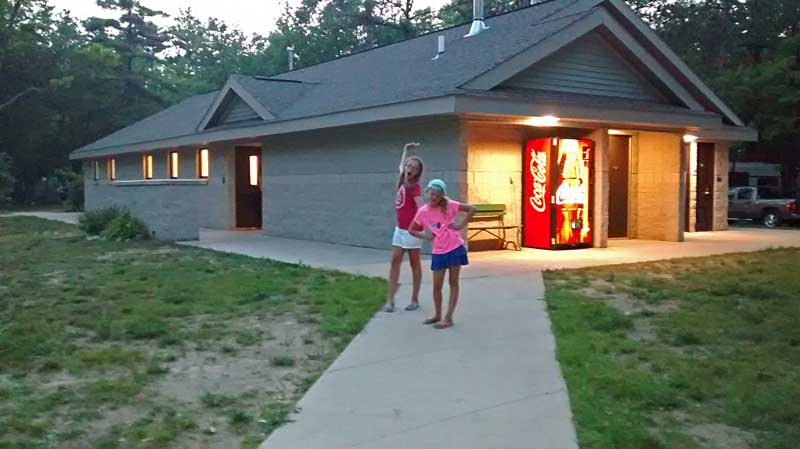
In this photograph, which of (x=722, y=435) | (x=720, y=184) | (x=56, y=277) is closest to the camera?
(x=722, y=435)

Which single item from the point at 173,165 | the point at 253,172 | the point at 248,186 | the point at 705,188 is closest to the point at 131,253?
the point at 248,186

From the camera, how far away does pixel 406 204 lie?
8.36 meters

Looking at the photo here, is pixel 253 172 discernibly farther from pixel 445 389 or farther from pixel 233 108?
pixel 445 389

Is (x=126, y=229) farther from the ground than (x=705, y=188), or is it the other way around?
(x=705, y=188)

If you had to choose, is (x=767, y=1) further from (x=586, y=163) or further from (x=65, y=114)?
(x=65, y=114)

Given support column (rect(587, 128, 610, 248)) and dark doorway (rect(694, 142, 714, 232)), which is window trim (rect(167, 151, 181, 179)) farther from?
dark doorway (rect(694, 142, 714, 232))

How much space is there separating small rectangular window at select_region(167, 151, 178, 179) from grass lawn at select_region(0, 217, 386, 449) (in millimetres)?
12792

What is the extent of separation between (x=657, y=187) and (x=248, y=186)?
11.3 meters

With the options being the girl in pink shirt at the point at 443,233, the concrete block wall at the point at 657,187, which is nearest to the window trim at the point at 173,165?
the concrete block wall at the point at 657,187

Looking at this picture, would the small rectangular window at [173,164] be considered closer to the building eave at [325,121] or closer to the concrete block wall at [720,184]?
the building eave at [325,121]

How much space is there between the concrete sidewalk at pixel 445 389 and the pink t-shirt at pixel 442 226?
2.74 ft

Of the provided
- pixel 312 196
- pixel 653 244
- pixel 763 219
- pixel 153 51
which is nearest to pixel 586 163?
pixel 653 244

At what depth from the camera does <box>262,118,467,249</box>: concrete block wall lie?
1402 centimetres

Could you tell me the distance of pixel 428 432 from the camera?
460 cm
